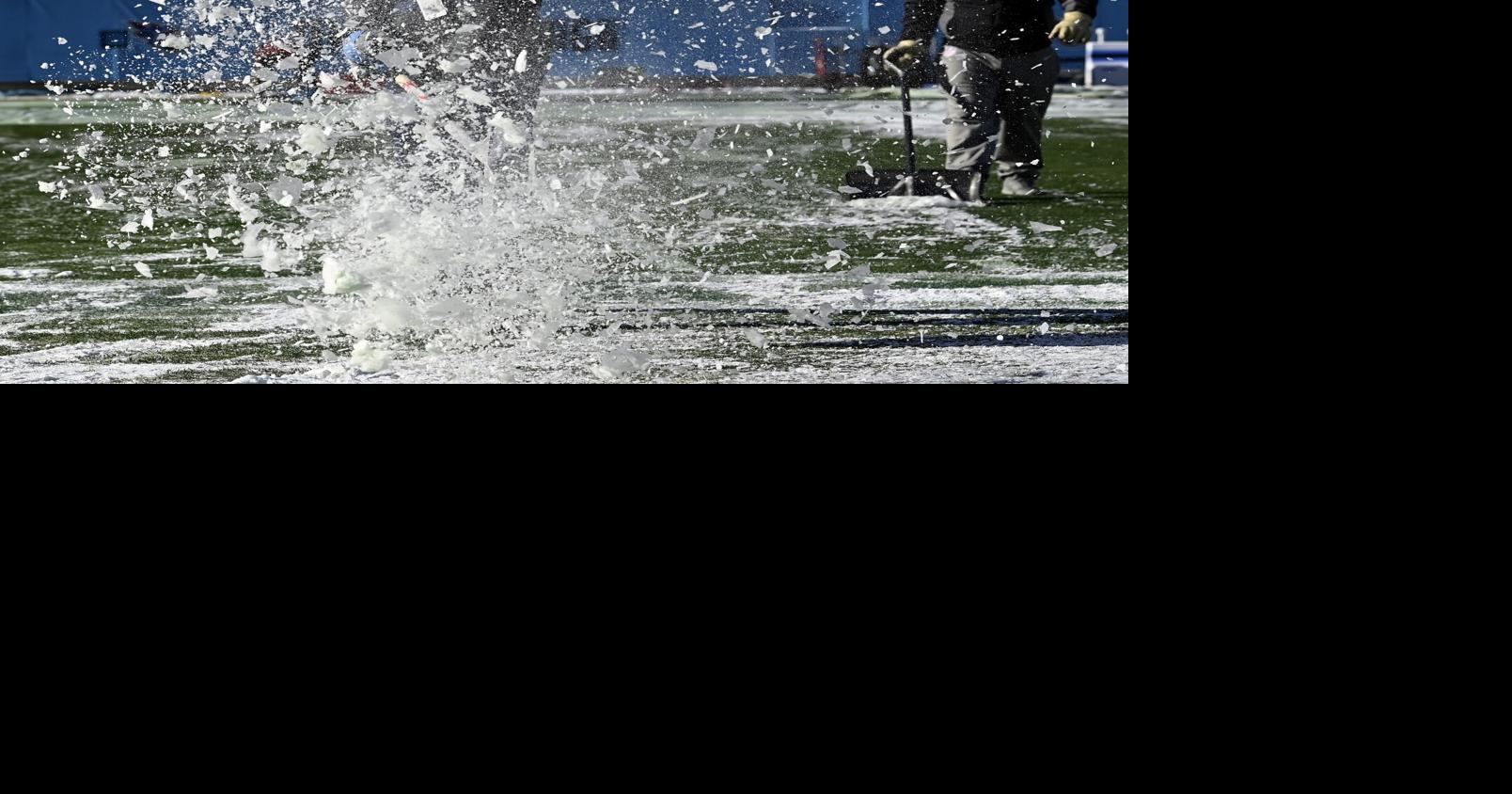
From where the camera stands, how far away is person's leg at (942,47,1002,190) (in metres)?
4.14

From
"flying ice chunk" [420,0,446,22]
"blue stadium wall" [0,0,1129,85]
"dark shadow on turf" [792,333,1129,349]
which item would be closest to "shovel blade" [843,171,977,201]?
"blue stadium wall" [0,0,1129,85]

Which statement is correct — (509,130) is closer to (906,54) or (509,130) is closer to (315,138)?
(315,138)

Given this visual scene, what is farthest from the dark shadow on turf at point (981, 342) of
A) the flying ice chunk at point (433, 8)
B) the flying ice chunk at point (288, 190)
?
the flying ice chunk at point (288, 190)

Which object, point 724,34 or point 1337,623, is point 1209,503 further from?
point 724,34

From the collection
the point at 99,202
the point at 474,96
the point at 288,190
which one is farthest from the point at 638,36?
the point at 99,202

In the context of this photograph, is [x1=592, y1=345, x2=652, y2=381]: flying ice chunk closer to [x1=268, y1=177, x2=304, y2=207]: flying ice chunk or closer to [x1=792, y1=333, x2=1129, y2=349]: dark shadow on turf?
[x1=792, y1=333, x2=1129, y2=349]: dark shadow on turf

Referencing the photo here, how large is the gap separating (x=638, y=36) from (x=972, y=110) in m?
1.50

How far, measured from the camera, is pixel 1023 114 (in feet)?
15.1

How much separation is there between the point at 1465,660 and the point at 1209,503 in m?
0.41

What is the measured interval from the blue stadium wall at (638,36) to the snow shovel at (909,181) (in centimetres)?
76

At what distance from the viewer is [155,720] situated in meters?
1.31

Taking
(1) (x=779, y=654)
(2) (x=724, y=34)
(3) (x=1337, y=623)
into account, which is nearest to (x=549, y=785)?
(1) (x=779, y=654)

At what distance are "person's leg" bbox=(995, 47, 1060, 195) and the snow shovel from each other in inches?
8.3

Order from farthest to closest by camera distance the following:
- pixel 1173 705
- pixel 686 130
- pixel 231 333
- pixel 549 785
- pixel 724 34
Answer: pixel 686 130 → pixel 231 333 → pixel 724 34 → pixel 1173 705 → pixel 549 785
